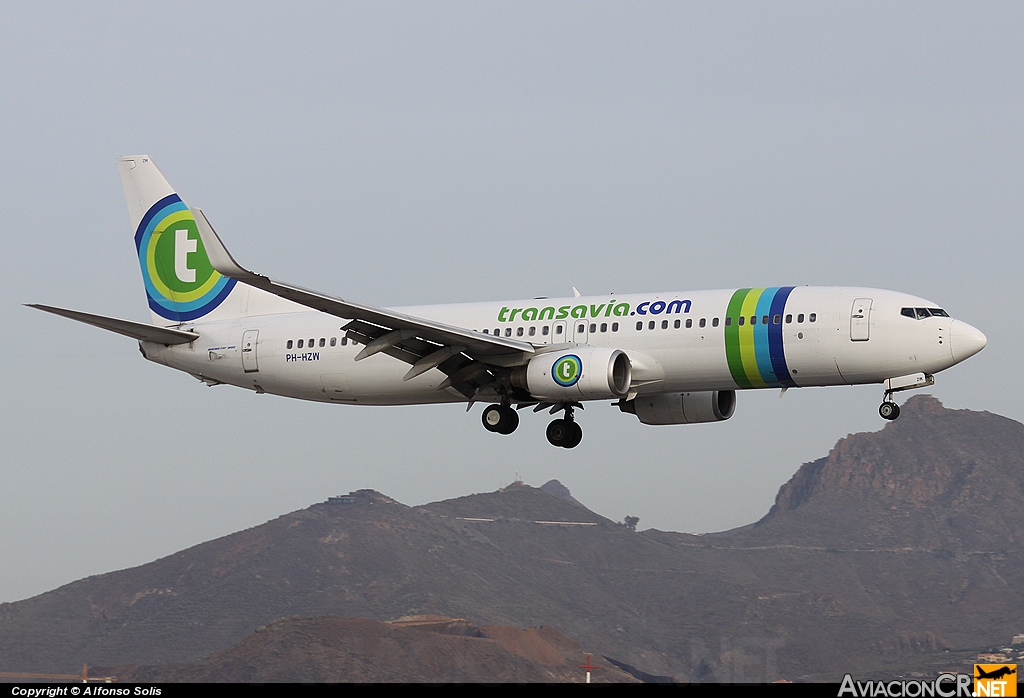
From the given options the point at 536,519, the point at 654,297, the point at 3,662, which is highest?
A: the point at 654,297

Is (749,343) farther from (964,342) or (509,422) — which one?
(509,422)

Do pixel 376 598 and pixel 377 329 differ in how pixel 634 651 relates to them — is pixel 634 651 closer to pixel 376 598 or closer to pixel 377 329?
pixel 376 598

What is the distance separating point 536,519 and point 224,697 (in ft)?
543

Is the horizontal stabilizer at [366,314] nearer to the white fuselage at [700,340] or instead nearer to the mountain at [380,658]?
the white fuselage at [700,340]

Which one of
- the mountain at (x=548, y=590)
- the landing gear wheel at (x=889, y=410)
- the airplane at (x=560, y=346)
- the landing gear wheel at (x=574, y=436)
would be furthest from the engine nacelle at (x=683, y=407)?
the mountain at (x=548, y=590)

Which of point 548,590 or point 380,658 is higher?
point 548,590

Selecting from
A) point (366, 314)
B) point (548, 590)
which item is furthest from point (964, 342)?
point (548, 590)

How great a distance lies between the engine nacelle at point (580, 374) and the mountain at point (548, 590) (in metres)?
81.3

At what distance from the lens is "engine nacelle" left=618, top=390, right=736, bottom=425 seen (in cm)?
5197

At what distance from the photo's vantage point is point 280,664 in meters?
113

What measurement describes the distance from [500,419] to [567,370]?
5.08m

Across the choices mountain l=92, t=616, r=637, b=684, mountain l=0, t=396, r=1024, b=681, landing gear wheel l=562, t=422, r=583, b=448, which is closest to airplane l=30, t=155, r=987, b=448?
landing gear wheel l=562, t=422, r=583, b=448

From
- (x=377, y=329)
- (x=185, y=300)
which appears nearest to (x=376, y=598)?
(x=185, y=300)

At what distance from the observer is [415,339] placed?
156ft
